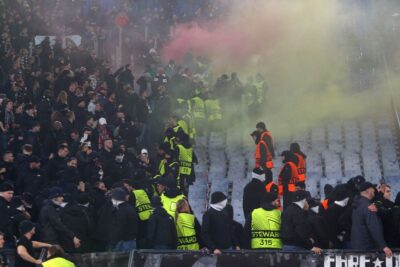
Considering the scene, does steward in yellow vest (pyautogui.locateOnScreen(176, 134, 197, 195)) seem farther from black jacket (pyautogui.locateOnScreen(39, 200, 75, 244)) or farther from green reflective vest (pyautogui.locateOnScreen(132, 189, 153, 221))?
black jacket (pyautogui.locateOnScreen(39, 200, 75, 244))

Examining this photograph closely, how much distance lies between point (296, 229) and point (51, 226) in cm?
310

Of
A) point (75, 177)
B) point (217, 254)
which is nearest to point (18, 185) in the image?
point (75, 177)

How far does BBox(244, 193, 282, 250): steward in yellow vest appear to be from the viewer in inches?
583

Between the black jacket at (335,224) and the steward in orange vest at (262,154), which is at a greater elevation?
the steward in orange vest at (262,154)

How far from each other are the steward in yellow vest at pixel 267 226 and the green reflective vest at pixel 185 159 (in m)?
6.14

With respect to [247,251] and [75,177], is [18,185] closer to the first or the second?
[75,177]

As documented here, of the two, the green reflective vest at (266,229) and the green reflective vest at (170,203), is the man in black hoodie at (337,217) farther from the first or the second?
the green reflective vest at (170,203)

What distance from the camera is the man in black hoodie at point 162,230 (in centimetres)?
1498

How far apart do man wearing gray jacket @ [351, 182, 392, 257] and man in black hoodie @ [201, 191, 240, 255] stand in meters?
1.58

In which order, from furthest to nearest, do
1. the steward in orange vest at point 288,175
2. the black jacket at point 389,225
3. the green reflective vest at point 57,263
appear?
the steward in orange vest at point 288,175, the black jacket at point 389,225, the green reflective vest at point 57,263

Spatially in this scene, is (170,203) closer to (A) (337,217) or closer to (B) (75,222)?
(B) (75,222)

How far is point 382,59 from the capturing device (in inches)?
1228

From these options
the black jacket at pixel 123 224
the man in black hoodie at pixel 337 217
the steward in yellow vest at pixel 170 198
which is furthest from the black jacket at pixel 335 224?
the black jacket at pixel 123 224

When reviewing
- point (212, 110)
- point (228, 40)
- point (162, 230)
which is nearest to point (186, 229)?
point (162, 230)
